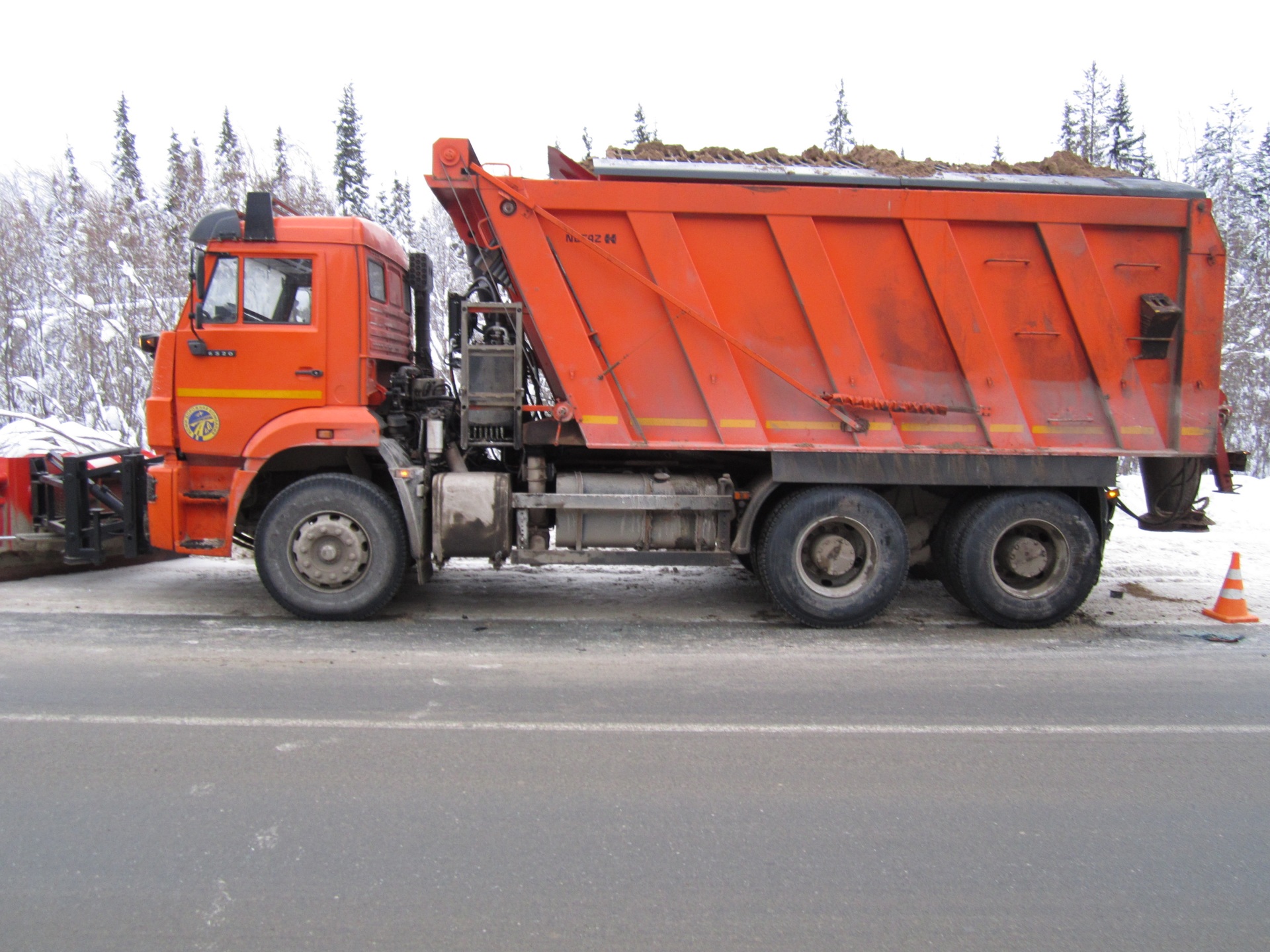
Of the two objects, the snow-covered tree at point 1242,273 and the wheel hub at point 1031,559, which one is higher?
the snow-covered tree at point 1242,273

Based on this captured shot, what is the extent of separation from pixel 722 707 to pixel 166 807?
2778mm

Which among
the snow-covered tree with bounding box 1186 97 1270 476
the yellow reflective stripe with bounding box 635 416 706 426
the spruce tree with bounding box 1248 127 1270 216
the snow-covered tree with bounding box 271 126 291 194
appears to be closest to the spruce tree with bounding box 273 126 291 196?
the snow-covered tree with bounding box 271 126 291 194

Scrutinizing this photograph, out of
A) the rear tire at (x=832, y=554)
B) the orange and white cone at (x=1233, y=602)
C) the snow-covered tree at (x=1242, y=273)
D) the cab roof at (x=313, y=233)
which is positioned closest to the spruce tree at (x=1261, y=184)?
the snow-covered tree at (x=1242, y=273)

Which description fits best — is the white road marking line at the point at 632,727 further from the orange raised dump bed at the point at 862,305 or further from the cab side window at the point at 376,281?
the cab side window at the point at 376,281

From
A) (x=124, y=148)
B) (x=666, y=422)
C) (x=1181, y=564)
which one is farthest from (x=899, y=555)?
(x=124, y=148)

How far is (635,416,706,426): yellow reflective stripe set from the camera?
21.0 ft

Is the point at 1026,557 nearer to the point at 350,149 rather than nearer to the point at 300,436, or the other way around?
the point at 300,436

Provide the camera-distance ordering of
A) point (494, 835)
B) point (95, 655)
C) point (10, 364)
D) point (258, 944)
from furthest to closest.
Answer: point (10, 364)
point (95, 655)
point (494, 835)
point (258, 944)

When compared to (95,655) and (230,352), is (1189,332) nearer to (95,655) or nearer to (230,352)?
(230,352)

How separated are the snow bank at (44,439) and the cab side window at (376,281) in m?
3.87

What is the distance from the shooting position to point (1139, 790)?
372 cm

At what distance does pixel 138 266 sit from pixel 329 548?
18.1 meters

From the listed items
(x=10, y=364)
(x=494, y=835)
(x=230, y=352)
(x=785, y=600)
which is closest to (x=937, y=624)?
(x=785, y=600)

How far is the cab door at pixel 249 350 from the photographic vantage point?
6238 mm
